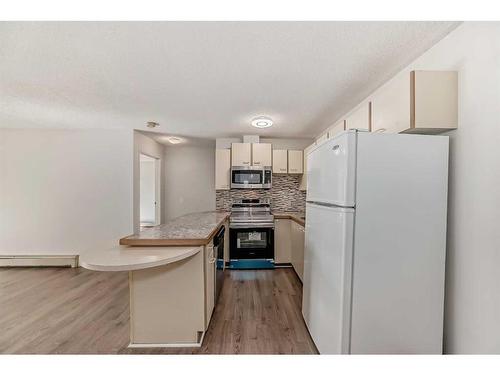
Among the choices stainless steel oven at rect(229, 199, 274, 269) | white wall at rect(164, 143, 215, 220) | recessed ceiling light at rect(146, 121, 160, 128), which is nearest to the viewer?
recessed ceiling light at rect(146, 121, 160, 128)

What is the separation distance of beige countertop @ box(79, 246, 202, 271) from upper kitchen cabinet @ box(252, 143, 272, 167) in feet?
7.58

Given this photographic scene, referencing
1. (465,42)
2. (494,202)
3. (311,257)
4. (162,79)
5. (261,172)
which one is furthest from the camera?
(261,172)

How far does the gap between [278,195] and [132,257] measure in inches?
119

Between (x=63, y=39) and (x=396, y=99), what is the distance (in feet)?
7.22

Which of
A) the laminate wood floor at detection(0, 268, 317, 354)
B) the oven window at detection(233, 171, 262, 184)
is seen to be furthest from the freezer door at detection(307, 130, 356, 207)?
the oven window at detection(233, 171, 262, 184)

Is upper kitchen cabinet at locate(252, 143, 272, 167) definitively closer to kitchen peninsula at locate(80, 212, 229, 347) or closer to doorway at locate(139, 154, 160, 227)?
kitchen peninsula at locate(80, 212, 229, 347)

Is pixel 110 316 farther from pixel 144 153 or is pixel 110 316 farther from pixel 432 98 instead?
pixel 432 98

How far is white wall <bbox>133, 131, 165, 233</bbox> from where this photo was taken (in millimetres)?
3734

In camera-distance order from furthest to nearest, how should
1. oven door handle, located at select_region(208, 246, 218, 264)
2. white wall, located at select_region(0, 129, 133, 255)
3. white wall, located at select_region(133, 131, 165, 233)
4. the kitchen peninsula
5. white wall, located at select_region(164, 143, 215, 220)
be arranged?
white wall, located at select_region(164, 143, 215, 220), white wall, located at select_region(133, 131, 165, 233), white wall, located at select_region(0, 129, 133, 255), oven door handle, located at select_region(208, 246, 218, 264), the kitchen peninsula

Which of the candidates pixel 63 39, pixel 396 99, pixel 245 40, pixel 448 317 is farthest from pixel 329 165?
pixel 63 39

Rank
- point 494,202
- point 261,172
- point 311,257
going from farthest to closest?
1. point 261,172
2. point 311,257
3. point 494,202

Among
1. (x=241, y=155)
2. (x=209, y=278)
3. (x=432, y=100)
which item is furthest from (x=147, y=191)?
(x=432, y=100)

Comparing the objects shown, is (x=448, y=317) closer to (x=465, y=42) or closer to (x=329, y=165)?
Answer: (x=329, y=165)

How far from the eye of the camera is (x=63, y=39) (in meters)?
1.45
